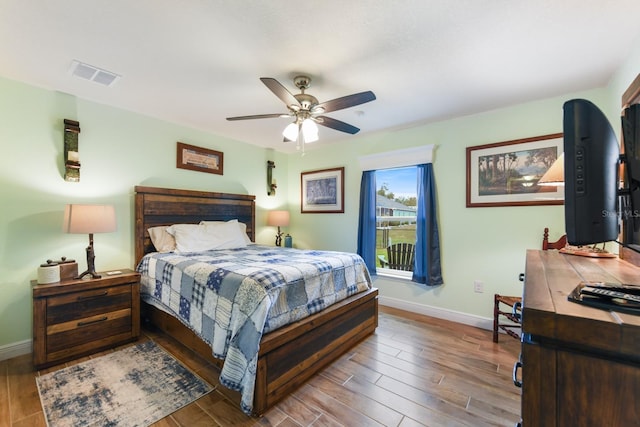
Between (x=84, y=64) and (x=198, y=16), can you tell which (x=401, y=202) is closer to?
(x=198, y=16)

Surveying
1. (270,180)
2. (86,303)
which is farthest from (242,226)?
(86,303)

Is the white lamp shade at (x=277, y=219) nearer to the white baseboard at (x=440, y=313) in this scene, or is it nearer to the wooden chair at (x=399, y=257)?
the wooden chair at (x=399, y=257)

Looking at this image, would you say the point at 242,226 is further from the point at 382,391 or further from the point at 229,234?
the point at 382,391

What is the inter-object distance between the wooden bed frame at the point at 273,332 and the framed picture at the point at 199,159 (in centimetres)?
36

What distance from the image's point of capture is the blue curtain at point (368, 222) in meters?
3.84

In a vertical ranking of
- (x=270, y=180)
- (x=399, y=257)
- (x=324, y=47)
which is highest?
(x=324, y=47)

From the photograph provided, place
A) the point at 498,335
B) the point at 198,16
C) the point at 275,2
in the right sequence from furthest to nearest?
1. the point at 498,335
2. the point at 198,16
3. the point at 275,2

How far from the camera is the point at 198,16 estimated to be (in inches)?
63.9

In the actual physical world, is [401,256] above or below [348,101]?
below

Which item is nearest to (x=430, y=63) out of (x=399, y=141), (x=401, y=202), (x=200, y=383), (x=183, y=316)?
(x=399, y=141)

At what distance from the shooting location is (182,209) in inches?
137

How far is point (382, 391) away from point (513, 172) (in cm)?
249

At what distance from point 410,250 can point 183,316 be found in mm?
2831

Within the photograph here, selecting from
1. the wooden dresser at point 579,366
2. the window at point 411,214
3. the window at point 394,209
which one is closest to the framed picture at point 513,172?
the window at point 411,214
